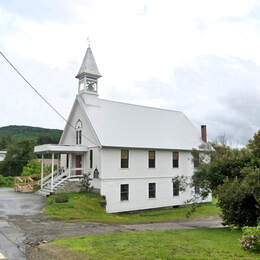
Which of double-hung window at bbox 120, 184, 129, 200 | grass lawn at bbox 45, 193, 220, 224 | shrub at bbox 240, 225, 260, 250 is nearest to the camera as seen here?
shrub at bbox 240, 225, 260, 250

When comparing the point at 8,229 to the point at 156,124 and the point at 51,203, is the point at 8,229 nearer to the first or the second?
the point at 51,203

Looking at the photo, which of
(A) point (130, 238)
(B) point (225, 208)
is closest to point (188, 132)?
(B) point (225, 208)

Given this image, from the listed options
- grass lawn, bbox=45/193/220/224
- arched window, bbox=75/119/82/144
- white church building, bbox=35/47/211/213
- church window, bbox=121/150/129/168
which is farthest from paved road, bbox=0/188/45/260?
church window, bbox=121/150/129/168

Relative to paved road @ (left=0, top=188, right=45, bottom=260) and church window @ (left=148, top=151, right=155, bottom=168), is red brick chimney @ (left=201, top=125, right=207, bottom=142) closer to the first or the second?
church window @ (left=148, top=151, right=155, bottom=168)

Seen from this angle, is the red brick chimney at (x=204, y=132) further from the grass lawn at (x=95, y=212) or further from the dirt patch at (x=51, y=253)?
the dirt patch at (x=51, y=253)

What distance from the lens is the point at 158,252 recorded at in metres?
8.71

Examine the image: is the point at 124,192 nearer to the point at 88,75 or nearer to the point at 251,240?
the point at 88,75

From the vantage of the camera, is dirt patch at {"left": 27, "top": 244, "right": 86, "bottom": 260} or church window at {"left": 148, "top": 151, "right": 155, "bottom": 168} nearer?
dirt patch at {"left": 27, "top": 244, "right": 86, "bottom": 260}

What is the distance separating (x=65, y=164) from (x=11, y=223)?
1535cm

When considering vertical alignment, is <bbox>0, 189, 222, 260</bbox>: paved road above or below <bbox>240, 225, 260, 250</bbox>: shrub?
below

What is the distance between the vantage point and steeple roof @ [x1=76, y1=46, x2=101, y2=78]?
92.9 ft

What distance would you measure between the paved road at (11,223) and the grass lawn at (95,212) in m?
1.21

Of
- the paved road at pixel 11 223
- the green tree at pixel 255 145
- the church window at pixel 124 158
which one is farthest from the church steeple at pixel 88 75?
the green tree at pixel 255 145

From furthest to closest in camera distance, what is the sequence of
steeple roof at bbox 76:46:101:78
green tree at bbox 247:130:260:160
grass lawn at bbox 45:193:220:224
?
steeple roof at bbox 76:46:101:78 → grass lawn at bbox 45:193:220:224 → green tree at bbox 247:130:260:160
